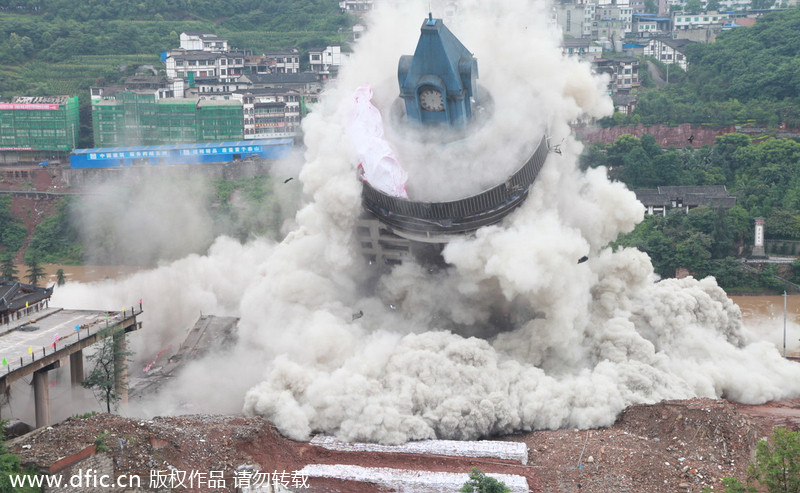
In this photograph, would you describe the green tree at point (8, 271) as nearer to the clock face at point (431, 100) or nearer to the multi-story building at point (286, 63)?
the clock face at point (431, 100)

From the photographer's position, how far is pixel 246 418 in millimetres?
19906

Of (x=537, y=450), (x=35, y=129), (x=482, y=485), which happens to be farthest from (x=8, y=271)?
(x=482, y=485)

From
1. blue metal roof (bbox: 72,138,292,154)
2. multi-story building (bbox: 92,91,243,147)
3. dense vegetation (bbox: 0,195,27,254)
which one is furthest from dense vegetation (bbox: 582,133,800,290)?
dense vegetation (bbox: 0,195,27,254)

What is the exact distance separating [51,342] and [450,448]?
7.73 metres

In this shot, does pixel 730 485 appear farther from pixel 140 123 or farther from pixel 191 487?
pixel 140 123

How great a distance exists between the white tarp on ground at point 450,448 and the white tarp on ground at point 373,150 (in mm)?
4999

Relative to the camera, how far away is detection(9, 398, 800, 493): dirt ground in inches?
686

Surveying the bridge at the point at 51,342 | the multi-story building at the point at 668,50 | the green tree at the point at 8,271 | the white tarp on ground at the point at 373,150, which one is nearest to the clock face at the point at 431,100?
the white tarp on ground at the point at 373,150

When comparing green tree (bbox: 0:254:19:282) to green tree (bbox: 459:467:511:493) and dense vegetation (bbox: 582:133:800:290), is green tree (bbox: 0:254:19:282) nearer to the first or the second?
dense vegetation (bbox: 582:133:800:290)

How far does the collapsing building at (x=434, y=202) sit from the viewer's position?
21.6 meters

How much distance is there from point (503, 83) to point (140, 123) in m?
29.2

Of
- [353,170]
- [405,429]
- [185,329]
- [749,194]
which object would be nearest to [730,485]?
[405,429]

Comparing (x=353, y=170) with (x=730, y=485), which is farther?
(x=353, y=170)

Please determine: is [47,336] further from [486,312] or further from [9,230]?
[9,230]
